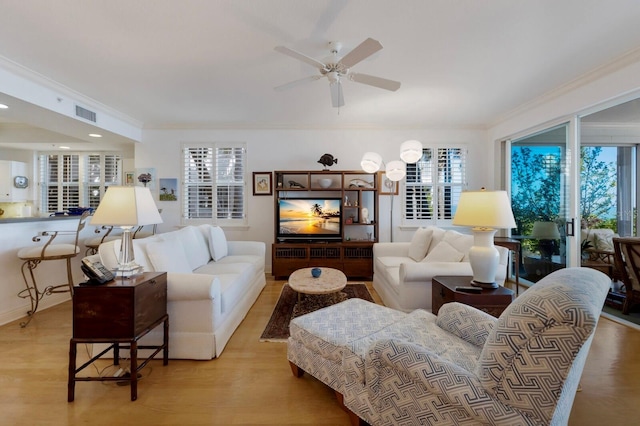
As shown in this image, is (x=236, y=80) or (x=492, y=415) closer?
(x=492, y=415)

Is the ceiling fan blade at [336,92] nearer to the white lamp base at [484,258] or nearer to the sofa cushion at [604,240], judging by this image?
the white lamp base at [484,258]

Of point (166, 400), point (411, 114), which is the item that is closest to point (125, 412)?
point (166, 400)

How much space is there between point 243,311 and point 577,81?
4.57 m

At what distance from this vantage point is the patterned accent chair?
896mm

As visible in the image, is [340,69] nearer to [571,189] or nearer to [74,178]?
[571,189]

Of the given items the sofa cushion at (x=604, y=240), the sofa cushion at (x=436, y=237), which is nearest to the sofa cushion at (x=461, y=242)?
the sofa cushion at (x=436, y=237)

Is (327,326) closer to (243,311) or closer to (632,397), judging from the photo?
(243,311)

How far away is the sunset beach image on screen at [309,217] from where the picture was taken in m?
4.57

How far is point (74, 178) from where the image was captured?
18.5ft

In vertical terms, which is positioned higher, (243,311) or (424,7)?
(424,7)

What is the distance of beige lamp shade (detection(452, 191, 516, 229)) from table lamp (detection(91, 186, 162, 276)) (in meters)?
2.42

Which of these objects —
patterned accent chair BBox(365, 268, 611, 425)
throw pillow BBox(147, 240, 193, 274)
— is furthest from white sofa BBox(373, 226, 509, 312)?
throw pillow BBox(147, 240, 193, 274)

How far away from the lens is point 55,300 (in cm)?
329

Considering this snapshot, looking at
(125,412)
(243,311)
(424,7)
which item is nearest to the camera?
(125,412)
